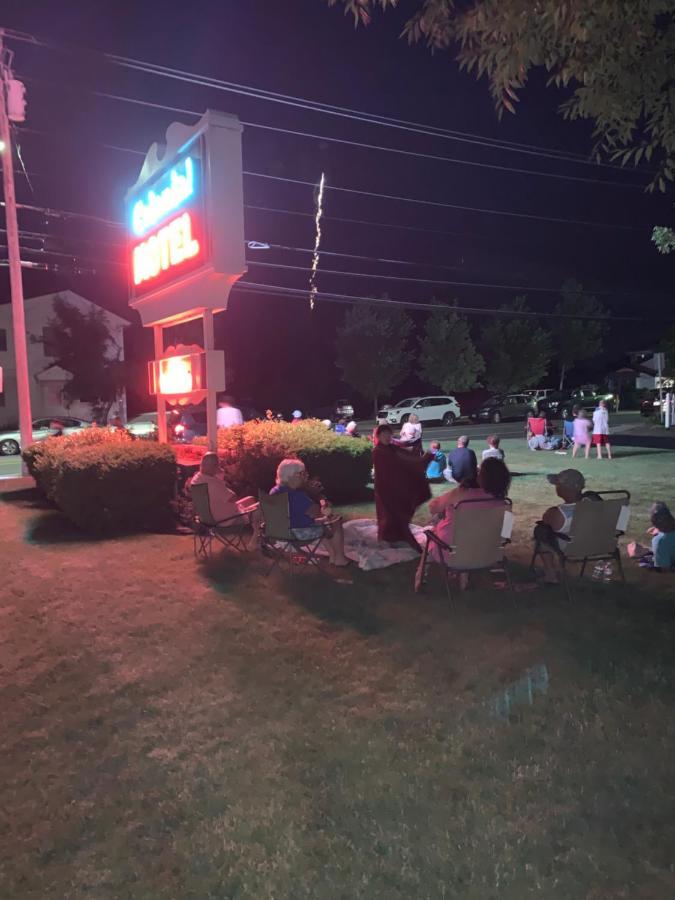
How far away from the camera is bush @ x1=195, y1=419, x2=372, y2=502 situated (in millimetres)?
10250

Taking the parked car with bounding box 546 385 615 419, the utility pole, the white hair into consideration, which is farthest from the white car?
the white hair

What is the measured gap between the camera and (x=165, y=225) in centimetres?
952

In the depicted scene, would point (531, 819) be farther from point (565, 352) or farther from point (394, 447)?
point (565, 352)

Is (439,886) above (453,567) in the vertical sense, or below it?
below

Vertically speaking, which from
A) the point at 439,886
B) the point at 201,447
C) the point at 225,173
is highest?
the point at 225,173

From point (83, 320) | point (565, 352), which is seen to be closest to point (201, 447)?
point (83, 320)

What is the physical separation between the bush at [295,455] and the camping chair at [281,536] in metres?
3.17

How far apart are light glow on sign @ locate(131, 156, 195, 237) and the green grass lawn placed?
210 inches

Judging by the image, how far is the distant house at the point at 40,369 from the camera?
38.8 metres

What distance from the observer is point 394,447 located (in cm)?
732

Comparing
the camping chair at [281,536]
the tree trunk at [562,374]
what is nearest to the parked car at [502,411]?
the tree trunk at [562,374]

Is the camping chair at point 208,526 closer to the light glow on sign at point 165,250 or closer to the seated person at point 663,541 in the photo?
the light glow on sign at point 165,250

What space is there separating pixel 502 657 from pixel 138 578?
12.4ft

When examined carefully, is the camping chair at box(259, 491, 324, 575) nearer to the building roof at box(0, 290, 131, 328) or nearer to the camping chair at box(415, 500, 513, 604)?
the camping chair at box(415, 500, 513, 604)
